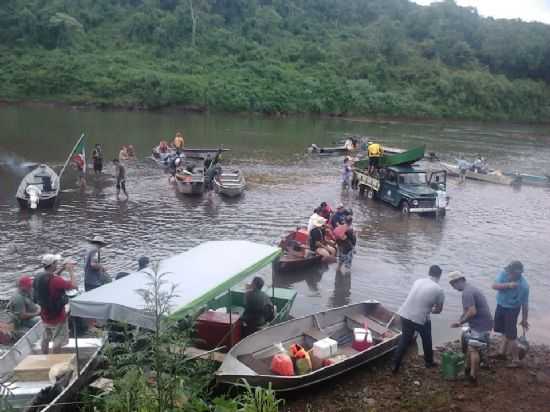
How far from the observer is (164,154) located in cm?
3042

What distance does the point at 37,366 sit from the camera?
8539mm

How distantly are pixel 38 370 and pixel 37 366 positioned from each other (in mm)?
100

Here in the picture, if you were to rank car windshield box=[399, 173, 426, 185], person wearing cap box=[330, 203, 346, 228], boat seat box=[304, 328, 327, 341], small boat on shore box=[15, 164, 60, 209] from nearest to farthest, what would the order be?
boat seat box=[304, 328, 327, 341], person wearing cap box=[330, 203, 346, 228], small boat on shore box=[15, 164, 60, 209], car windshield box=[399, 173, 426, 185]

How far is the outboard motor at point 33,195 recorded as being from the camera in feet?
65.1

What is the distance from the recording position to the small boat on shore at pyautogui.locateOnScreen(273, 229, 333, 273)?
48.9 feet

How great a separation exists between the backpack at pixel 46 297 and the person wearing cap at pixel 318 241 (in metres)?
7.88

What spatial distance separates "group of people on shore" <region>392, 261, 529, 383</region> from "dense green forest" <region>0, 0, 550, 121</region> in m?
59.3

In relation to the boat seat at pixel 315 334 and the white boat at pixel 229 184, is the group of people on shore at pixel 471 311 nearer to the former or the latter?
the boat seat at pixel 315 334

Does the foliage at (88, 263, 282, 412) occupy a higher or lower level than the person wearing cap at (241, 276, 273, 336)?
higher

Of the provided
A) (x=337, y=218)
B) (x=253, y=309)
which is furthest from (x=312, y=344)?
(x=337, y=218)

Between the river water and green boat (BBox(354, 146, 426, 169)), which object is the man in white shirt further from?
green boat (BBox(354, 146, 426, 169))

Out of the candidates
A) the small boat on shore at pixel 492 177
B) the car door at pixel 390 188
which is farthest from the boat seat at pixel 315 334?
the small boat on shore at pixel 492 177

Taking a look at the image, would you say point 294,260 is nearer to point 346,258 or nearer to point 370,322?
point 346,258

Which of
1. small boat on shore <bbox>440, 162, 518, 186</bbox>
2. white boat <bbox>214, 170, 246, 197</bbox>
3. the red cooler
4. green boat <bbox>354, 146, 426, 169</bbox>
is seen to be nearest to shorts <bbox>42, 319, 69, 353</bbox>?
the red cooler
